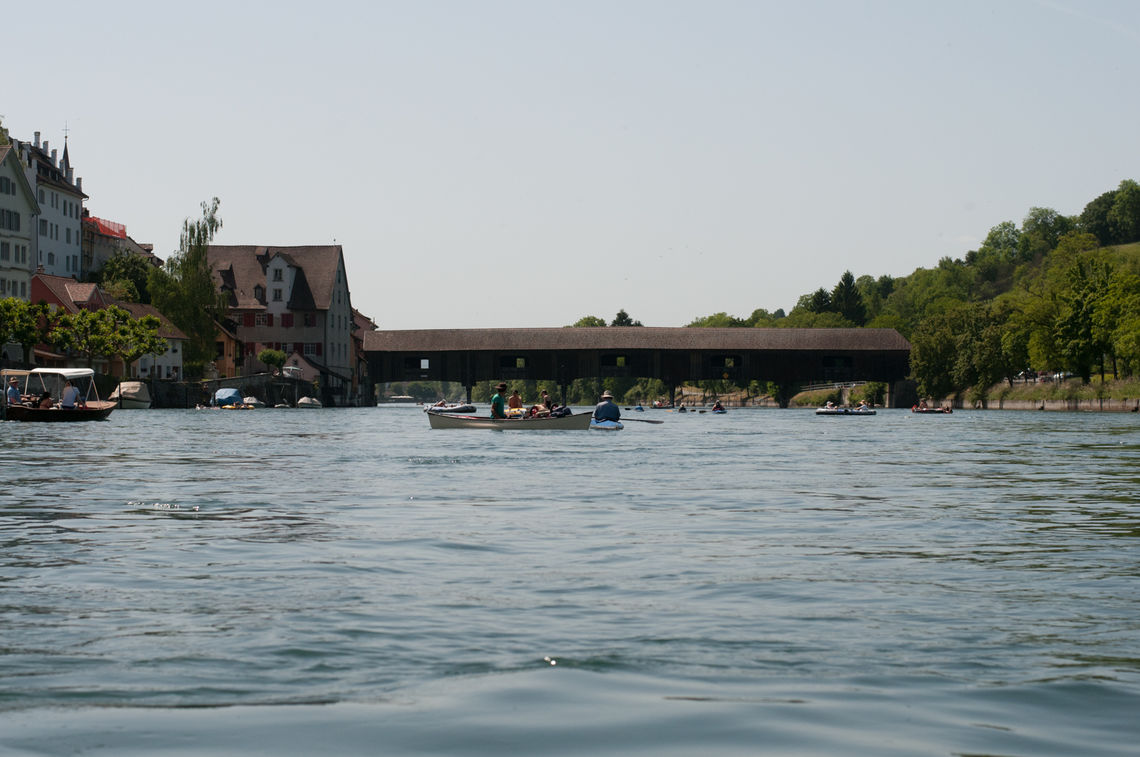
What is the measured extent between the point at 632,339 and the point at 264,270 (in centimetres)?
3151

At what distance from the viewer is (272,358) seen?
322ft

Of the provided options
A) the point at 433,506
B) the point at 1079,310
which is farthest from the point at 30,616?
the point at 1079,310

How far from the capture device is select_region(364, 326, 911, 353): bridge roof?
92875 millimetres

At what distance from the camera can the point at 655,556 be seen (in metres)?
10.7

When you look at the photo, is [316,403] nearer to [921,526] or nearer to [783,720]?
[921,526]

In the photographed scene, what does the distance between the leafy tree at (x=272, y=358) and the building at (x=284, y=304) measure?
16.5ft

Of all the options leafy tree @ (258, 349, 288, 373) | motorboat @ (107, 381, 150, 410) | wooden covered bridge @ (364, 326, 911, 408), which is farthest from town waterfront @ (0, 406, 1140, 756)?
leafy tree @ (258, 349, 288, 373)

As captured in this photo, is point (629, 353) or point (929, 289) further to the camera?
point (929, 289)

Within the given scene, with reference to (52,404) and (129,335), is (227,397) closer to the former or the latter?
(129,335)

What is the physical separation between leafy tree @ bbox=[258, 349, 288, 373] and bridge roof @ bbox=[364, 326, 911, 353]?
7423 mm

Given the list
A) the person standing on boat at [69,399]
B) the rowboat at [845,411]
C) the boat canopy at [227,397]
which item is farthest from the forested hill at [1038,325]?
the person standing on boat at [69,399]

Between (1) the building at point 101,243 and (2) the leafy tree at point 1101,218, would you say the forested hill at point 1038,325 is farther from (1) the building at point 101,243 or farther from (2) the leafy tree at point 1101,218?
(1) the building at point 101,243

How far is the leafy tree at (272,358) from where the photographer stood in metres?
98.1

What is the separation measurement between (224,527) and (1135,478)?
1426 centimetres
